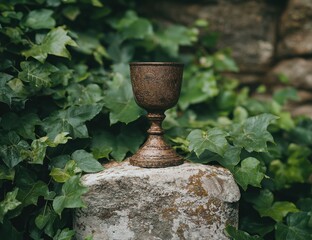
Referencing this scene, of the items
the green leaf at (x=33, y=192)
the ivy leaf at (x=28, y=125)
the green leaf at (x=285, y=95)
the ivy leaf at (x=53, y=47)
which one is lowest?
the green leaf at (x=285, y=95)

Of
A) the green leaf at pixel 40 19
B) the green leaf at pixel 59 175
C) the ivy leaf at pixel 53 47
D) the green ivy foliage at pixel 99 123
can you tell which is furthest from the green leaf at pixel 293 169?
the green leaf at pixel 40 19

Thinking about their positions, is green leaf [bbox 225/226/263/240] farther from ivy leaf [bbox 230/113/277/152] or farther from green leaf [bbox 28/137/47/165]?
green leaf [bbox 28/137/47/165]

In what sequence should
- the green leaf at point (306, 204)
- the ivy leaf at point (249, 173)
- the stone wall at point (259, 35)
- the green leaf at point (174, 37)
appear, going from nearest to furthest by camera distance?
the ivy leaf at point (249, 173), the green leaf at point (306, 204), the green leaf at point (174, 37), the stone wall at point (259, 35)

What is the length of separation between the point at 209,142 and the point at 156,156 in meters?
0.22

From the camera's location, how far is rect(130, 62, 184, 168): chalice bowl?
1.62 m

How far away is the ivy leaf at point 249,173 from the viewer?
5.55 feet

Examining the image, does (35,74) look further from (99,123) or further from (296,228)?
(296,228)

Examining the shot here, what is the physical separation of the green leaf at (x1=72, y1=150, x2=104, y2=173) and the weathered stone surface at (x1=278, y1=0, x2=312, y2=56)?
166 cm

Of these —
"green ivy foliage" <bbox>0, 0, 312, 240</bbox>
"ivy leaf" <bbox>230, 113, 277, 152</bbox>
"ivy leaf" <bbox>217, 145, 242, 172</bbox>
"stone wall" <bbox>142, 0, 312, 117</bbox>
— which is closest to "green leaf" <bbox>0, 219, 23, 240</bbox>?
"green ivy foliage" <bbox>0, 0, 312, 240</bbox>

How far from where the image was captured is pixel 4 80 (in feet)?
5.63

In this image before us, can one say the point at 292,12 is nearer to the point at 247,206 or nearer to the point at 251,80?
the point at 251,80

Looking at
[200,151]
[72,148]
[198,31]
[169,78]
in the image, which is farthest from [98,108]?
[198,31]

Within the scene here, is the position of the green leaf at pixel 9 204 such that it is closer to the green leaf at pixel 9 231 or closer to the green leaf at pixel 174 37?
the green leaf at pixel 9 231

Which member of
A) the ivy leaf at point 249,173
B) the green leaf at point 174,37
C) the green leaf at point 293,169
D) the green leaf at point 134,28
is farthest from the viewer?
the green leaf at point 174,37
